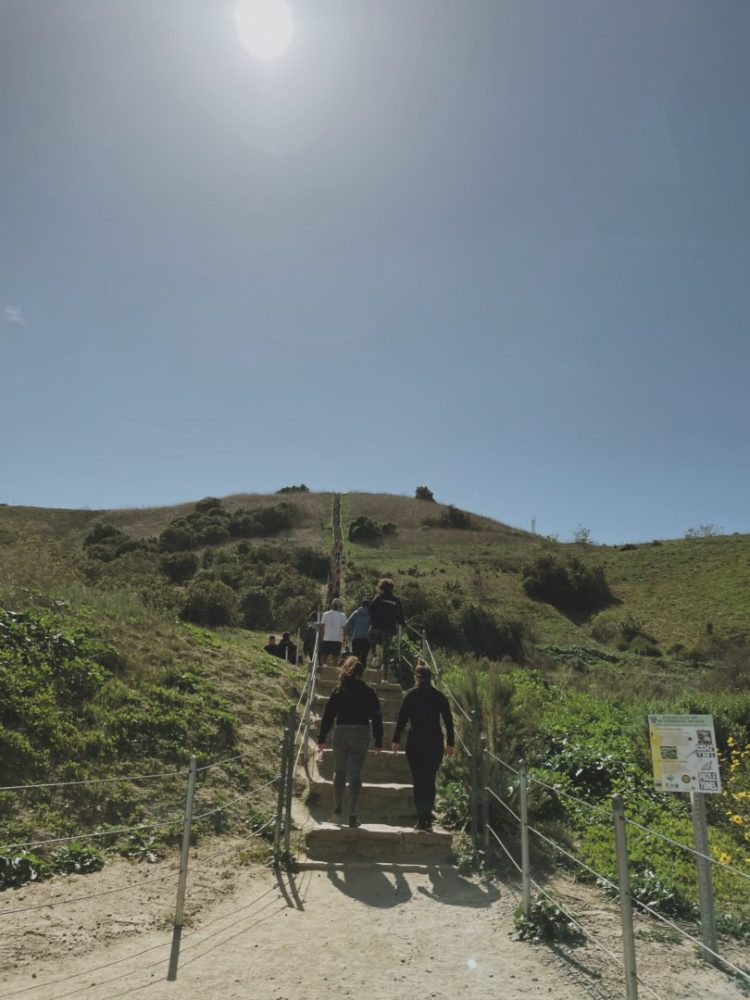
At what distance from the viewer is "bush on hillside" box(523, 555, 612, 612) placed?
34.8 meters

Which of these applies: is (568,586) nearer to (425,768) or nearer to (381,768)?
(381,768)

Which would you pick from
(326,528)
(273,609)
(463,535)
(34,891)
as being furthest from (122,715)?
(463,535)

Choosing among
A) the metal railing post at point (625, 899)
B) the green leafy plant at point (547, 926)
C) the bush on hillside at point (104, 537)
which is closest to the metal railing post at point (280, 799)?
the green leafy plant at point (547, 926)

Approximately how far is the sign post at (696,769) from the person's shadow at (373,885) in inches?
94.6

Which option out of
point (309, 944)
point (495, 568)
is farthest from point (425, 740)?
point (495, 568)

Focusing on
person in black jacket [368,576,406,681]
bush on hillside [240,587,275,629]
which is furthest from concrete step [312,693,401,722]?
bush on hillside [240,587,275,629]

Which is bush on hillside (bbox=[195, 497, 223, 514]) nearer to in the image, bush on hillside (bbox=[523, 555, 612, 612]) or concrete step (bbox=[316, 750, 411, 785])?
bush on hillside (bbox=[523, 555, 612, 612])

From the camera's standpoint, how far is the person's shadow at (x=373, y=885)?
5.67 metres

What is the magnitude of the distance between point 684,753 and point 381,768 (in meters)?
4.67

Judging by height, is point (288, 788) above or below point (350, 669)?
below

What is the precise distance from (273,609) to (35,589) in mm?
9211

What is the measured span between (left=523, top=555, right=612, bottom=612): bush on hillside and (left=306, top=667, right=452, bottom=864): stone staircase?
85.3 feet

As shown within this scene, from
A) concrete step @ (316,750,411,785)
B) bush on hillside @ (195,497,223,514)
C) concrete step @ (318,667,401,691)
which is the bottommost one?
concrete step @ (316,750,411,785)

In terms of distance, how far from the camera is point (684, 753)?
466 cm
